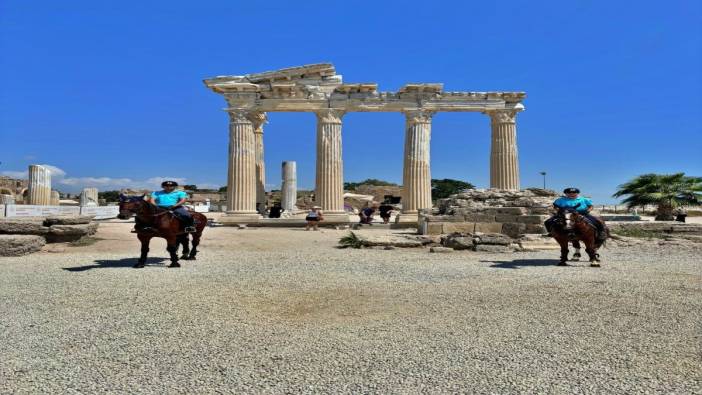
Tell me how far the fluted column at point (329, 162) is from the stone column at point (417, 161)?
11.5 feet

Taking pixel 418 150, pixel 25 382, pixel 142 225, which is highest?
pixel 418 150

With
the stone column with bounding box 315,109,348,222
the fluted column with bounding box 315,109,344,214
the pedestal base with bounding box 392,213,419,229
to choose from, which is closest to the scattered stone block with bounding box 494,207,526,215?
the pedestal base with bounding box 392,213,419,229

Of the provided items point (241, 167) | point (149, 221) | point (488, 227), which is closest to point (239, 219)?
point (241, 167)

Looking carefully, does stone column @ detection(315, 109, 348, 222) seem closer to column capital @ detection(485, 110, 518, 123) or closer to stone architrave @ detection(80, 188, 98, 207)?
column capital @ detection(485, 110, 518, 123)

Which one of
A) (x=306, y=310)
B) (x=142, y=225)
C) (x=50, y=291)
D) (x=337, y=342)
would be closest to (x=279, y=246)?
(x=142, y=225)

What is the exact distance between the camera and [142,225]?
8836 mm

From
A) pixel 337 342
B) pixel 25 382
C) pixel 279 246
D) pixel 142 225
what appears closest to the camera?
pixel 25 382

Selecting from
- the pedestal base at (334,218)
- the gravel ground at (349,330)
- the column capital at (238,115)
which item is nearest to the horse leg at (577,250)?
the gravel ground at (349,330)

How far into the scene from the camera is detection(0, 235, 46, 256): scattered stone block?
33.5ft

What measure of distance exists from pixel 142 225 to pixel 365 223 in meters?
15.2

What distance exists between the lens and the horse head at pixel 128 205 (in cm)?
860

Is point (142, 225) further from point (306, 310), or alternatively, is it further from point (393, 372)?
point (393, 372)

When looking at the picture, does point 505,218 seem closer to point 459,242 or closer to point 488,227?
point 488,227

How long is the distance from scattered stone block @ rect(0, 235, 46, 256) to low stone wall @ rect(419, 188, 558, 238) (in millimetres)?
10929
